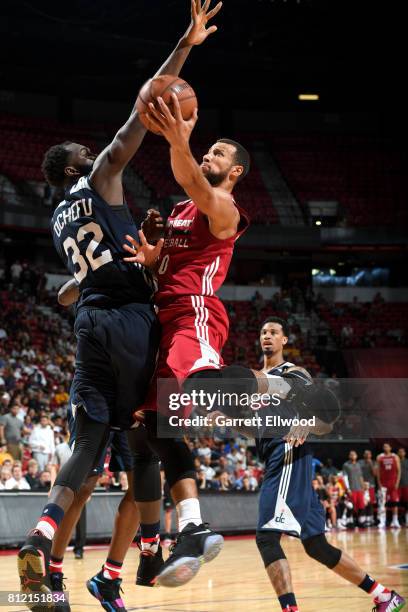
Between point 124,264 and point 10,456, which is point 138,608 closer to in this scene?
point 124,264

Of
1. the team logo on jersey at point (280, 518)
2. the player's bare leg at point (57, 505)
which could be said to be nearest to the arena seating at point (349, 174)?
the team logo on jersey at point (280, 518)

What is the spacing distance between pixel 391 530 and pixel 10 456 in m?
8.92

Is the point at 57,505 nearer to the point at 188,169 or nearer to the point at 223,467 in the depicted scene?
the point at 188,169

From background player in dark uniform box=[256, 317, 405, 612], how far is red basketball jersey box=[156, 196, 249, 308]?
5.45ft

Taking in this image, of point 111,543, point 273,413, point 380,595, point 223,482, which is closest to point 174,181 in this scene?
point 223,482

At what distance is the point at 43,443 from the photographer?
14125mm

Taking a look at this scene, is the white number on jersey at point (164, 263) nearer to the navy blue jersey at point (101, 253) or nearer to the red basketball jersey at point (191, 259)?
the red basketball jersey at point (191, 259)

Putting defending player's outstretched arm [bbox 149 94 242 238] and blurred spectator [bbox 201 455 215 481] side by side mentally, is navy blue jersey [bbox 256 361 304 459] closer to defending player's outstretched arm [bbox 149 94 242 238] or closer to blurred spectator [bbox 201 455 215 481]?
defending player's outstretched arm [bbox 149 94 242 238]

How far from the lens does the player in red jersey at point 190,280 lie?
4309mm

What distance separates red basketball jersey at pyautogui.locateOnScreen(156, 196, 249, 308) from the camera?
15.6ft

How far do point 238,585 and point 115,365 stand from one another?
5112 millimetres

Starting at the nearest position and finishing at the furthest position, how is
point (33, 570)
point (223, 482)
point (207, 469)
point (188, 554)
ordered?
point (33, 570) → point (188, 554) → point (223, 482) → point (207, 469)

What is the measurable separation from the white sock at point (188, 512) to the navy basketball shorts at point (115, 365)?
1.74ft

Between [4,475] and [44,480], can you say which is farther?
[44,480]
